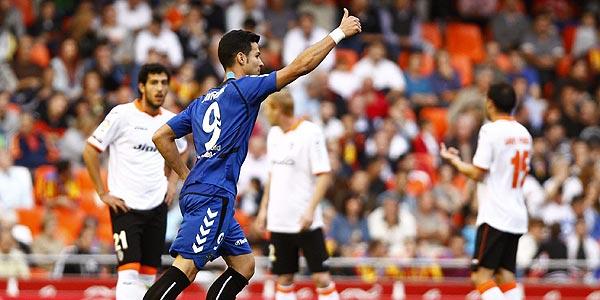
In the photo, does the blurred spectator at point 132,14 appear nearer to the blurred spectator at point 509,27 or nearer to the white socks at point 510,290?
the blurred spectator at point 509,27

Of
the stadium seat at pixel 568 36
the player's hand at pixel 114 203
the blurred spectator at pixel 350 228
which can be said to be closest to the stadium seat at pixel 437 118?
the blurred spectator at pixel 350 228

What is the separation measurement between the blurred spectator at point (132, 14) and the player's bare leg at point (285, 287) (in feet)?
30.9

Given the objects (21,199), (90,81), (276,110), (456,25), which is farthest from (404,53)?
(276,110)

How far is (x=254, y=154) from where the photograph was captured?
2155 centimetres

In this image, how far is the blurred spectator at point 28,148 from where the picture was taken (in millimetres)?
20828

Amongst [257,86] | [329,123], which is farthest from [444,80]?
[257,86]

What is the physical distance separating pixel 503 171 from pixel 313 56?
150 inches

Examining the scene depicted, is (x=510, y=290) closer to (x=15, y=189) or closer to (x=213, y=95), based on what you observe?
(x=213, y=95)

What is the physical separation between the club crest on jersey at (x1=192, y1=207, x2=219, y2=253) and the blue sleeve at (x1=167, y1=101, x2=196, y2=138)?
0.72 meters

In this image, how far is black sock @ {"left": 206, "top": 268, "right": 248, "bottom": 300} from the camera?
11781 millimetres

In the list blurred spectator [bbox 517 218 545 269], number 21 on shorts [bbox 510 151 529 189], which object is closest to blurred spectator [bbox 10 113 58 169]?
blurred spectator [bbox 517 218 545 269]

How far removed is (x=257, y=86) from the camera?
37.1 feet

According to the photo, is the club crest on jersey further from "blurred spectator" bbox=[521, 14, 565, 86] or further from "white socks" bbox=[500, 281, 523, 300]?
"blurred spectator" bbox=[521, 14, 565, 86]

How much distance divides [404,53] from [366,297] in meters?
7.97
